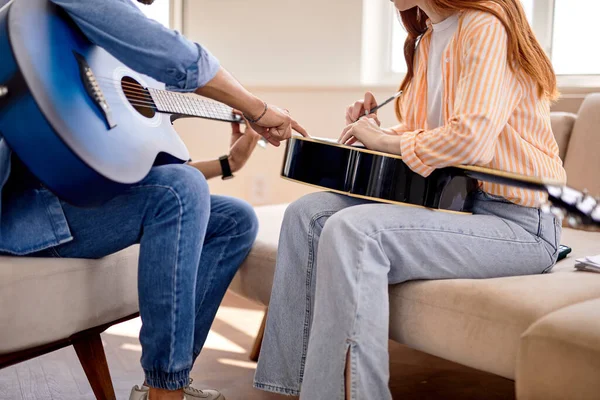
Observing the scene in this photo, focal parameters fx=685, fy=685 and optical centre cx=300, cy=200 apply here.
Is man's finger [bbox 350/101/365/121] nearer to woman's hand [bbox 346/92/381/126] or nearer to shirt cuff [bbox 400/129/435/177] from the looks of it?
woman's hand [bbox 346/92/381/126]

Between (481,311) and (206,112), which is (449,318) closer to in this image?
(481,311)

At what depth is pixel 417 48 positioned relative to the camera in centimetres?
157

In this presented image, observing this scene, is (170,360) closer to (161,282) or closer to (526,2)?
(161,282)

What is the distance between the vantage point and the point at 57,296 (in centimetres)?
129

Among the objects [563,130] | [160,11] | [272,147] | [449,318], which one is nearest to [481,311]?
[449,318]

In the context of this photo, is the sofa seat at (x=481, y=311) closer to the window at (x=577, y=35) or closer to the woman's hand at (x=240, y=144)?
the woman's hand at (x=240, y=144)

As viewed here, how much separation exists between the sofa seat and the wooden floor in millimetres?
536

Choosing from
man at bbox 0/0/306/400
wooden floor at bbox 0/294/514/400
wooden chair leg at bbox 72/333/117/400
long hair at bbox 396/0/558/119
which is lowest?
wooden floor at bbox 0/294/514/400

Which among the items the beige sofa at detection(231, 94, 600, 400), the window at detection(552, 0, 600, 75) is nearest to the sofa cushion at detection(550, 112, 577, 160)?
the beige sofa at detection(231, 94, 600, 400)

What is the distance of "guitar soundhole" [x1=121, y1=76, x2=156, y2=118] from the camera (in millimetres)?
1418

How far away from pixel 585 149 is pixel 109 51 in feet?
4.41

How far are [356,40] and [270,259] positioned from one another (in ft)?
5.05

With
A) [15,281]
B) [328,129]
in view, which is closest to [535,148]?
[15,281]

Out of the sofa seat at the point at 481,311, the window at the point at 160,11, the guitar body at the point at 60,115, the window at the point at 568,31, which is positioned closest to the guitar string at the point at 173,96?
the guitar body at the point at 60,115
